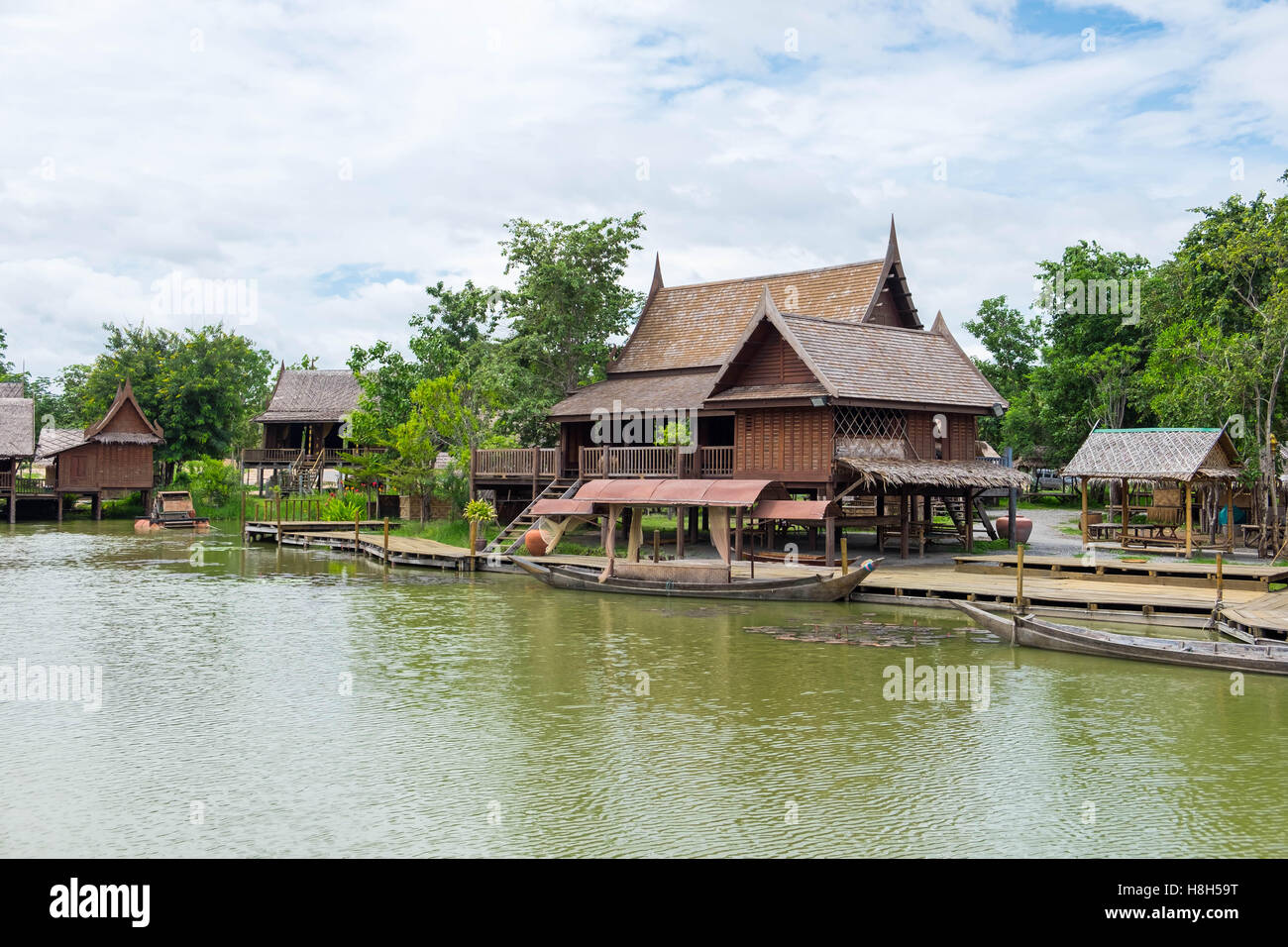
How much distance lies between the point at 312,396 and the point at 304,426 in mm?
1773

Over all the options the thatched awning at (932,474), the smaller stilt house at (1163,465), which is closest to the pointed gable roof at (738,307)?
the thatched awning at (932,474)

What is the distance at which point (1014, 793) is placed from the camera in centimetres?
1307

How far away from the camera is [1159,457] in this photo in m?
33.8

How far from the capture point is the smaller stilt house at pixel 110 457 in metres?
58.7

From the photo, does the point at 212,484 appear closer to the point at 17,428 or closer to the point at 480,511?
the point at 17,428

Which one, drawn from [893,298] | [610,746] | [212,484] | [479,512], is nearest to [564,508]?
[479,512]

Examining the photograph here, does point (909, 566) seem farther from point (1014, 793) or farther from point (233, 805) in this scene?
point (233, 805)

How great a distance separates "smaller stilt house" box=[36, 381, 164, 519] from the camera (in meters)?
58.7

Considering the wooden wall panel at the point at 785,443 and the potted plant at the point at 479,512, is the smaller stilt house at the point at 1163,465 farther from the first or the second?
the potted plant at the point at 479,512

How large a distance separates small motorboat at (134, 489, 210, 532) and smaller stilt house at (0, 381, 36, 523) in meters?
7.03

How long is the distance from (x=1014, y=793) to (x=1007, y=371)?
200ft
